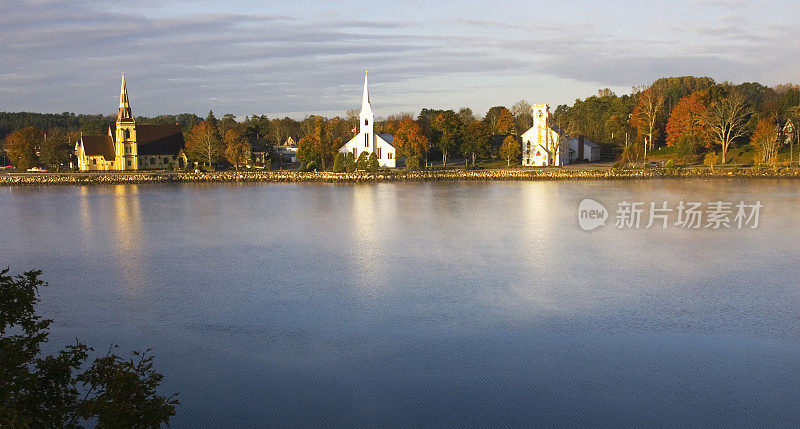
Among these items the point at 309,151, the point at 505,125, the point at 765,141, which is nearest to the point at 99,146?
the point at 309,151

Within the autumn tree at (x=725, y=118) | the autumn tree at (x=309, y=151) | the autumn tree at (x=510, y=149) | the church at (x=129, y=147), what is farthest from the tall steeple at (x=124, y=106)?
the autumn tree at (x=725, y=118)

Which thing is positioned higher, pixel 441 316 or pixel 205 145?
pixel 205 145

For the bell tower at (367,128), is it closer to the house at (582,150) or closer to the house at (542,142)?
the house at (542,142)

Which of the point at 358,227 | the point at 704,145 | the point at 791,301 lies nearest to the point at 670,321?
the point at 791,301

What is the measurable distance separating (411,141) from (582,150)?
1620 cm

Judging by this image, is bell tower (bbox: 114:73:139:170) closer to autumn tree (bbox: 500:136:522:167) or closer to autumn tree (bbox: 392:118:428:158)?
autumn tree (bbox: 392:118:428:158)

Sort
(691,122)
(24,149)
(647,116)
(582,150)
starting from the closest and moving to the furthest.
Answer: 1. (691,122)
2. (24,149)
3. (647,116)
4. (582,150)

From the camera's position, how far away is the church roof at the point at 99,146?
168 ft

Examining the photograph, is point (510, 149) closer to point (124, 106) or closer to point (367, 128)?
point (367, 128)

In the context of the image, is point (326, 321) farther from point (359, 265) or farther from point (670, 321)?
point (670, 321)

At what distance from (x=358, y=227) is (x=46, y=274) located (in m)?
9.01

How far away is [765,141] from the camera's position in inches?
1725

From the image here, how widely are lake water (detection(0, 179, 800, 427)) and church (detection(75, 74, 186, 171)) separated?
31.0m

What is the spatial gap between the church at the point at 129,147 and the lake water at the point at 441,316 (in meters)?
31.0
